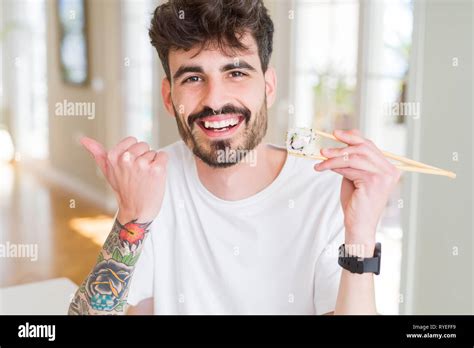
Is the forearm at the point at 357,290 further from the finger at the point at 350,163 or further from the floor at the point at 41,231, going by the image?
the floor at the point at 41,231

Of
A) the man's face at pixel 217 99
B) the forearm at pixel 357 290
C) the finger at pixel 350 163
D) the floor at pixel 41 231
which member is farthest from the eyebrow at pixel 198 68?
the floor at pixel 41 231

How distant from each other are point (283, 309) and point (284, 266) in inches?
2.7

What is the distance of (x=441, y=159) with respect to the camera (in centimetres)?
116

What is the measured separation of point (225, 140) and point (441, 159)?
0.47 metres

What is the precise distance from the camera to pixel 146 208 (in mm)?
916

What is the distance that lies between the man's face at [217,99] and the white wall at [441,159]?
0.41m

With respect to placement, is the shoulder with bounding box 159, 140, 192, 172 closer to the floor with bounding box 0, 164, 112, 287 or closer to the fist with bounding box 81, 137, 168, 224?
the fist with bounding box 81, 137, 168, 224

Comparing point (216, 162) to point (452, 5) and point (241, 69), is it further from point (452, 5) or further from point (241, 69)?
point (452, 5)

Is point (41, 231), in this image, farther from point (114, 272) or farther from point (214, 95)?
point (214, 95)

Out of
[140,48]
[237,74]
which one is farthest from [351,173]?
[140,48]

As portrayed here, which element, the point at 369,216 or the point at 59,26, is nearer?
the point at 369,216

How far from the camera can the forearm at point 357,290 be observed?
2.88ft
